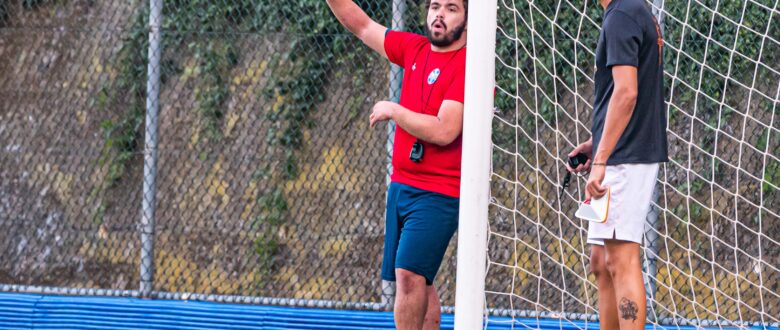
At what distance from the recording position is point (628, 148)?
12.8 ft

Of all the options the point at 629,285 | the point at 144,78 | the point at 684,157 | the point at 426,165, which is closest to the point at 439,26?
the point at 426,165

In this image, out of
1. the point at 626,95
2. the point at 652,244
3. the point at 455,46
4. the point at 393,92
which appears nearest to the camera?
the point at 626,95

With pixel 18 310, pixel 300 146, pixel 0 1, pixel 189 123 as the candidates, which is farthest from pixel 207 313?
pixel 0 1

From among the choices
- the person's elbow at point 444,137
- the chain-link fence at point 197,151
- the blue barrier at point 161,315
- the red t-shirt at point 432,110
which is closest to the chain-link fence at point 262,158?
the chain-link fence at point 197,151

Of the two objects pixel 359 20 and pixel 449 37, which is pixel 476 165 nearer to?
pixel 449 37

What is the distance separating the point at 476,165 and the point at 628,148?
55 centimetres

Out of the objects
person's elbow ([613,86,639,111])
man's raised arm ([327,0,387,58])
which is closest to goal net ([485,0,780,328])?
man's raised arm ([327,0,387,58])

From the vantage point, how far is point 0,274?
8312 mm

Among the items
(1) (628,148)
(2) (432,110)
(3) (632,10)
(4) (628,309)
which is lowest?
(4) (628,309)

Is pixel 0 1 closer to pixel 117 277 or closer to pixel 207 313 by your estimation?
pixel 117 277

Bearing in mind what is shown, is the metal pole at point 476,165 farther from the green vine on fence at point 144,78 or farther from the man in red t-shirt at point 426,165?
the green vine on fence at point 144,78

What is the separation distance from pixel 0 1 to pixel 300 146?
2.66 m

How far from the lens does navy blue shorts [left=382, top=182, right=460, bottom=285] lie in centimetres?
427

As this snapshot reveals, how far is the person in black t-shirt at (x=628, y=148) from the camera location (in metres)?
3.81
